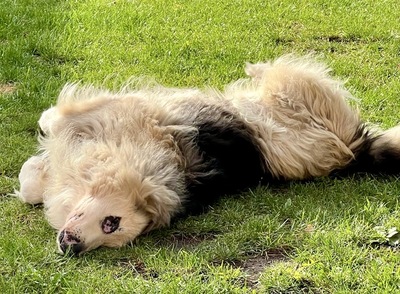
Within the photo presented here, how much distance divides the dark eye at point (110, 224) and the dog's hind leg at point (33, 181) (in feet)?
2.40

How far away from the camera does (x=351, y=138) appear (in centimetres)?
492

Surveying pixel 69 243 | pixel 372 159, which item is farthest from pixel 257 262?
pixel 372 159

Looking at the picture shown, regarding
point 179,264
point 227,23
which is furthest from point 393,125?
point 227,23

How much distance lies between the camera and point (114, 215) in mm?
3969

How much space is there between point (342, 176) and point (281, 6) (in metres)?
4.75

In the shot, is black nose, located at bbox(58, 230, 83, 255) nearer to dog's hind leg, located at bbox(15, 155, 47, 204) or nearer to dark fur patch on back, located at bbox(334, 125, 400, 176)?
dog's hind leg, located at bbox(15, 155, 47, 204)

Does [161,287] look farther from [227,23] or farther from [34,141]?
[227,23]

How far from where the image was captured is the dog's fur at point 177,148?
4.08 metres

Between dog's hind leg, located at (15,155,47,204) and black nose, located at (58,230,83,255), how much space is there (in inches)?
27.8

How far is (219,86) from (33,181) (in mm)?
2510

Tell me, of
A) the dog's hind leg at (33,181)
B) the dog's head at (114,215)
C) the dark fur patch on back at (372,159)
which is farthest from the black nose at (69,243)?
the dark fur patch on back at (372,159)

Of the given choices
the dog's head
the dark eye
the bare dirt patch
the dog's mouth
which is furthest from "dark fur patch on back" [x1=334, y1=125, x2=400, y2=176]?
the dog's mouth

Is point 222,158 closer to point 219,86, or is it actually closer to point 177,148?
point 177,148

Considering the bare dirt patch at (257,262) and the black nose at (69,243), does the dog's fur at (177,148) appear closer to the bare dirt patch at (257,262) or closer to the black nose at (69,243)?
the black nose at (69,243)
